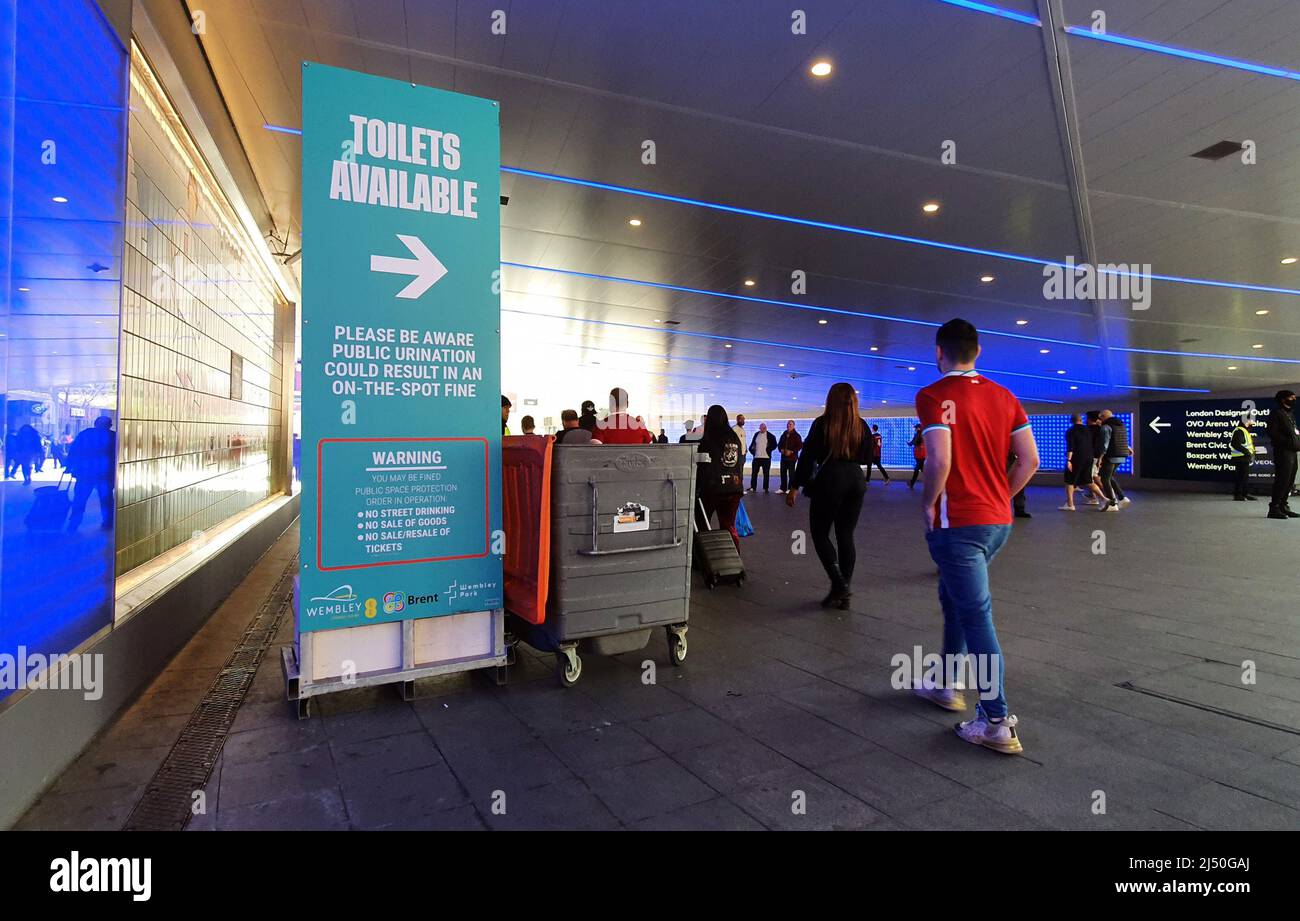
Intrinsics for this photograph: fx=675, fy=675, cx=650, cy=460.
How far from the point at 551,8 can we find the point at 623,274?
25.6 feet

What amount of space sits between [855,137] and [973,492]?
Answer: 506 centimetres

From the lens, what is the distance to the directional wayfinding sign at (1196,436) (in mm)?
21125

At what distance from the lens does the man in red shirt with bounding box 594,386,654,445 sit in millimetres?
4844

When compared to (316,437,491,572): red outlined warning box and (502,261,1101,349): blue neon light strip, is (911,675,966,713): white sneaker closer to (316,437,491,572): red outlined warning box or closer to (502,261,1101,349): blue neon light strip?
(316,437,491,572): red outlined warning box

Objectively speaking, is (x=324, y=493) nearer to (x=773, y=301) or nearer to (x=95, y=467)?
(x=95, y=467)

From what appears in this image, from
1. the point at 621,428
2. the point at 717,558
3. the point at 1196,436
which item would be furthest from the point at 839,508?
the point at 1196,436

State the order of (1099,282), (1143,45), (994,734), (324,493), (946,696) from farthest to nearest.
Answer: (1099,282) → (1143,45) → (946,696) → (324,493) → (994,734)

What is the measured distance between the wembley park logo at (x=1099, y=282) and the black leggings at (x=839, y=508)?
683 centimetres

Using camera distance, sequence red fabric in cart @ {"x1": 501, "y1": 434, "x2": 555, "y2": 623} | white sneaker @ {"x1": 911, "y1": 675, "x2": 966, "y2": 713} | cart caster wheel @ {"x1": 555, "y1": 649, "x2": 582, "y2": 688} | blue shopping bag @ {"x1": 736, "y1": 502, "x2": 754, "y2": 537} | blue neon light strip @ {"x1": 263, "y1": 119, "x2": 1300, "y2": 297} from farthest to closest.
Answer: blue neon light strip @ {"x1": 263, "y1": 119, "x2": 1300, "y2": 297}
blue shopping bag @ {"x1": 736, "y1": 502, "x2": 754, "y2": 537}
cart caster wheel @ {"x1": 555, "y1": 649, "x2": 582, "y2": 688}
red fabric in cart @ {"x1": 501, "y1": 434, "x2": 555, "y2": 623}
white sneaker @ {"x1": 911, "y1": 675, "x2": 966, "y2": 713}

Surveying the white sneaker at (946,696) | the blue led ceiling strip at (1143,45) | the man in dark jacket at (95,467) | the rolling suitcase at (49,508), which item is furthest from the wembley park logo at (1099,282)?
the rolling suitcase at (49,508)

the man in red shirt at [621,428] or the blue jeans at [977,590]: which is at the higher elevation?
the man in red shirt at [621,428]

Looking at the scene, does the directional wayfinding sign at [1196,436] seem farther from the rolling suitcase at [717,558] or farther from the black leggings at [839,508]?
the rolling suitcase at [717,558]

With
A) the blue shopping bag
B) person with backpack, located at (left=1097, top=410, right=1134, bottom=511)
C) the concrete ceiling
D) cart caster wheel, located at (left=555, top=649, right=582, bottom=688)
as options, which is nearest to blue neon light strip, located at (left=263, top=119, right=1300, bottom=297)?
the concrete ceiling

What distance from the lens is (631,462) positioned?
3992 mm
